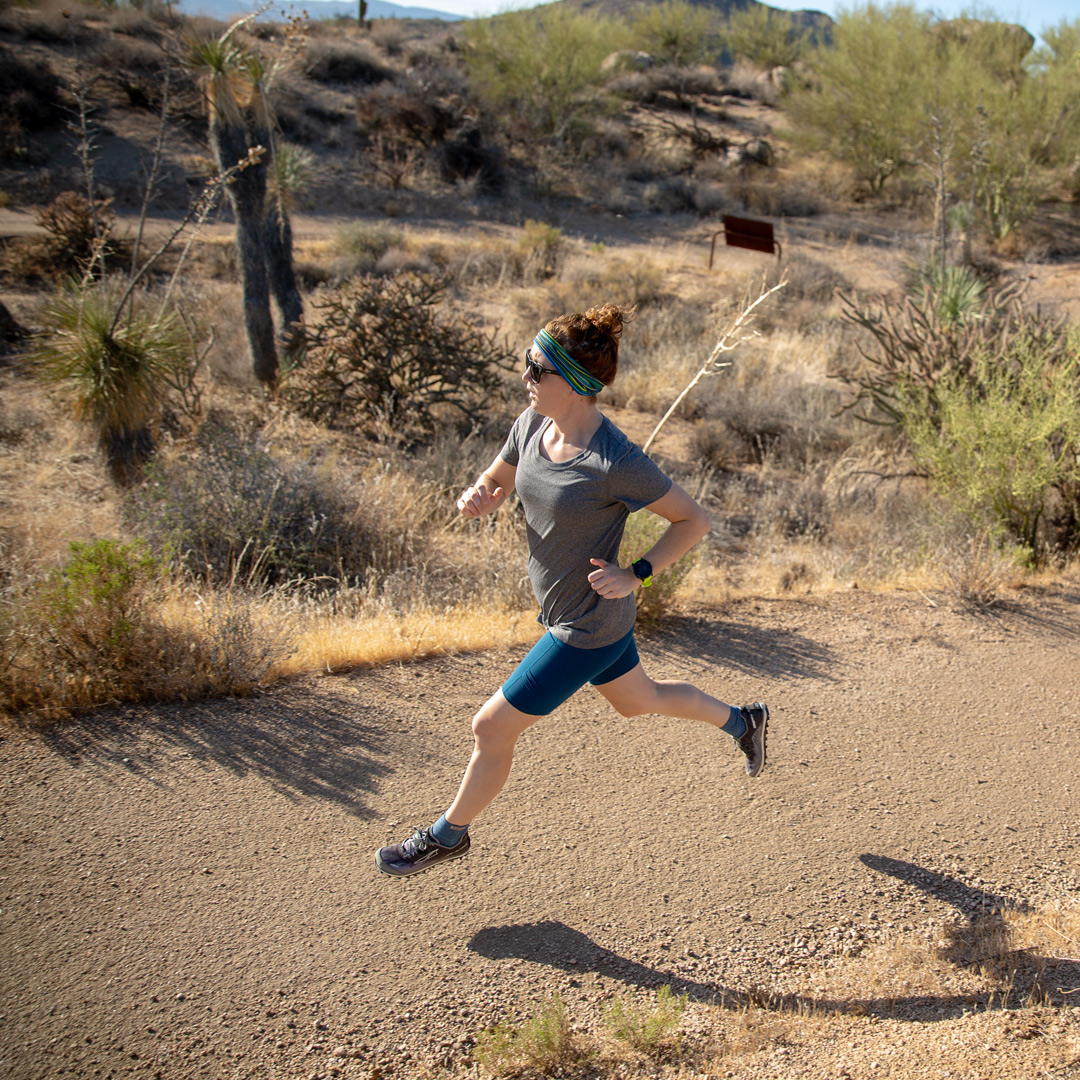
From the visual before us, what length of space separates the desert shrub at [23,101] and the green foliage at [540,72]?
11804mm

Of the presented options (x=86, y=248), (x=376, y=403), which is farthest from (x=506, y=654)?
(x=86, y=248)

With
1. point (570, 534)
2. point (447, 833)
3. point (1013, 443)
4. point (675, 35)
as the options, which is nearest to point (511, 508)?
point (1013, 443)

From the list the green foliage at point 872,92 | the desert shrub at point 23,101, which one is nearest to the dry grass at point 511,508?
the desert shrub at point 23,101

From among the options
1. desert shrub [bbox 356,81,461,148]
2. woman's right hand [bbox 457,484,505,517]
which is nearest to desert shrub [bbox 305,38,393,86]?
desert shrub [bbox 356,81,461,148]

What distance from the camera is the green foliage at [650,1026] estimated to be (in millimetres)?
2375

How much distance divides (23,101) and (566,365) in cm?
2428

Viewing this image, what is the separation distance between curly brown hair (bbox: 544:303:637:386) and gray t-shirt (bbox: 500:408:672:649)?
0.16 metres

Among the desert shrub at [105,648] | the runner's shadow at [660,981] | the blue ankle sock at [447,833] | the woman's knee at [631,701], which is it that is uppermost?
the woman's knee at [631,701]

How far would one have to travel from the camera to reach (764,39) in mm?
41438

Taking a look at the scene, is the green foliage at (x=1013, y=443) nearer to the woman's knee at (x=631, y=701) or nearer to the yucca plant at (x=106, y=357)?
the woman's knee at (x=631, y=701)

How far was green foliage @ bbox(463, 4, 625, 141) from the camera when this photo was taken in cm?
2650

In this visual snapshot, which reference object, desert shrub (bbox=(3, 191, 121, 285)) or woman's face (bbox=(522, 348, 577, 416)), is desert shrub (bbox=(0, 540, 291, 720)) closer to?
woman's face (bbox=(522, 348, 577, 416))

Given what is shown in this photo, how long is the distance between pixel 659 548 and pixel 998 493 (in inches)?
177

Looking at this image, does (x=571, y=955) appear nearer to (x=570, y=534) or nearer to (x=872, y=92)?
(x=570, y=534)
